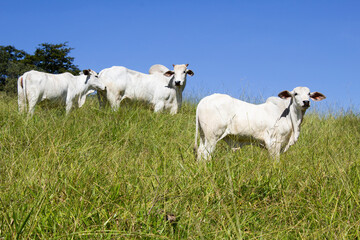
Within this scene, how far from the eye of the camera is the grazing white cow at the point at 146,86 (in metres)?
9.12

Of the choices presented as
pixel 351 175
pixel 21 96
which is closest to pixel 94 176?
pixel 351 175

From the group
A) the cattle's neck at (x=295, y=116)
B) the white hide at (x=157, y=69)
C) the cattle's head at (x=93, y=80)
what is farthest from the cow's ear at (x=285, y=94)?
the white hide at (x=157, y=69)

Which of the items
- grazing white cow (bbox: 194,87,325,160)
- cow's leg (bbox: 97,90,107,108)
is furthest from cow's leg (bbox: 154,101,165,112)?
grazing white cow (bbox: 194,87,325,160)

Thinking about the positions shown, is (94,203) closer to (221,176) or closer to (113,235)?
(113,235)

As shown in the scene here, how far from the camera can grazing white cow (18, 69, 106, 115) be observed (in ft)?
27.2

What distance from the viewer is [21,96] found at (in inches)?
332

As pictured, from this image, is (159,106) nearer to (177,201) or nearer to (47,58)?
(177,201)

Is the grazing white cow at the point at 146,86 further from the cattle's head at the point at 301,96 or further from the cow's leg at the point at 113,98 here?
the cattle's head at the point at 301,96

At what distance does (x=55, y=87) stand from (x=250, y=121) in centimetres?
494

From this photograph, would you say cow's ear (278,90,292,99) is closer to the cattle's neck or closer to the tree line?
the cattle's neck

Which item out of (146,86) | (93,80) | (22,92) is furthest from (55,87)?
(146,86)

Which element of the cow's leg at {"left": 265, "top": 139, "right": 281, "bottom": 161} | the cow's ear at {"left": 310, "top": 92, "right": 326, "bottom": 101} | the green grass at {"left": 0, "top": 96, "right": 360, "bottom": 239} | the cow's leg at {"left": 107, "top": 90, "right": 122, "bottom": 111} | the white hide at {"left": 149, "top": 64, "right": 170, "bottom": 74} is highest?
the white hide at {"left": 149, "top": 64, "right": 170, "bottom": 74}

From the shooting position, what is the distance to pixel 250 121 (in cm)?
535

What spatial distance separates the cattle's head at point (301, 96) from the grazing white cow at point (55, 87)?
A: 180 inches
